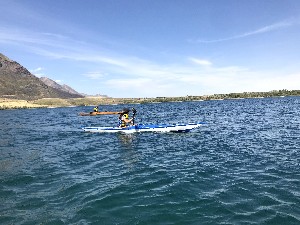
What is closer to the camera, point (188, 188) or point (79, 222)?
point (79, 222)

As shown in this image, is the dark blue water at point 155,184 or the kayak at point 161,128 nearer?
the dark blue water at point 155,184

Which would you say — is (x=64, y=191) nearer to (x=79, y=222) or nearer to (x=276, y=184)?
(x=79, y=222)

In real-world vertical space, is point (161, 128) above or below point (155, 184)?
above

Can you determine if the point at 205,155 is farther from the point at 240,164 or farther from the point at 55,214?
the point at 55,214

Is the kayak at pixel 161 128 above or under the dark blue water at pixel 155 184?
above

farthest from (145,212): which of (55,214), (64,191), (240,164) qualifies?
(240,164)

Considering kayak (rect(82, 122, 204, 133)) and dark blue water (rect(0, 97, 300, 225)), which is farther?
kayak (rect(82, 122, 204, 133))

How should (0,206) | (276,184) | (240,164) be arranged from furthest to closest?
(240,164)
(276,184)
(0,206)

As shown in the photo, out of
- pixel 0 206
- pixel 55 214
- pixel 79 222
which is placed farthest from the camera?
pixel 0 206

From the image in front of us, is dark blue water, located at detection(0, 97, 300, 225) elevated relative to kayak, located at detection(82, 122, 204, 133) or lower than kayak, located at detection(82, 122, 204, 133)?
lower

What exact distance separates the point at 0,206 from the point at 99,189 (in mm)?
4792

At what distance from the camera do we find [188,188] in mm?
16672

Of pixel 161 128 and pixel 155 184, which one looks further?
pixel 161 128

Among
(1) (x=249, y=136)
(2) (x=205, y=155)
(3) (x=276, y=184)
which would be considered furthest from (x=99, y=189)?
(1) (x=249, y=136)
